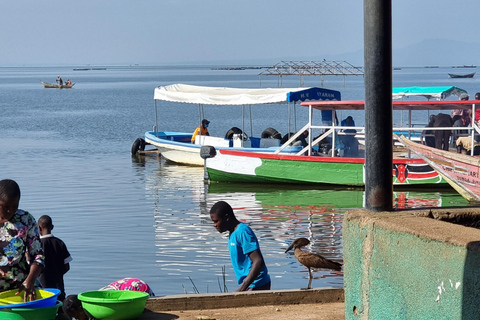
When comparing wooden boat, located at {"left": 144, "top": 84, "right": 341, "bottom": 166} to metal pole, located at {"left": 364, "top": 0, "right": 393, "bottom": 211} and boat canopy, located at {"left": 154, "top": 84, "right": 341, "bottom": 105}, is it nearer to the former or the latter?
boat canopy, located at {"left": 154, "top": 84, "right": 341, "bottom": 105}

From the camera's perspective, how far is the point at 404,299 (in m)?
4.03

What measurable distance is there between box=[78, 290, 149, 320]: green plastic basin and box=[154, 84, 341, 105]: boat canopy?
47.9 ft

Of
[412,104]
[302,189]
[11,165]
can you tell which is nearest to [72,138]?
[11,165]

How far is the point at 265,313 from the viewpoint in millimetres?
5836

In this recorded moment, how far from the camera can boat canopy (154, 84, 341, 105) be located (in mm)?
20109

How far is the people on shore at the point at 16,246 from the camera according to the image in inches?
194

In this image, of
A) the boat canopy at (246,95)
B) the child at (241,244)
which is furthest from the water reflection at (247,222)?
the boat canopy at (246,95)

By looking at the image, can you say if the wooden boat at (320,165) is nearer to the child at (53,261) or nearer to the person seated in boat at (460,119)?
the person seated in boat at (460,119)

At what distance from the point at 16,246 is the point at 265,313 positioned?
2004 millimetres

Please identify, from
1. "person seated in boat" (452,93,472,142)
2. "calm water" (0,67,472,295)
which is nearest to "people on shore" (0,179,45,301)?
"calm water" (0,67,472,295)

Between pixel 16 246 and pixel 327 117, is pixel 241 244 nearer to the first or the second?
pixel 16 246

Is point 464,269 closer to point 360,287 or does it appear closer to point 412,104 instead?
point 360,287

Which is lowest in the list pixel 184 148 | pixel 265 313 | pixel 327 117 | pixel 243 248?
pixel 265 313

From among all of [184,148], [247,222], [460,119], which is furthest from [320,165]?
[184,148]
